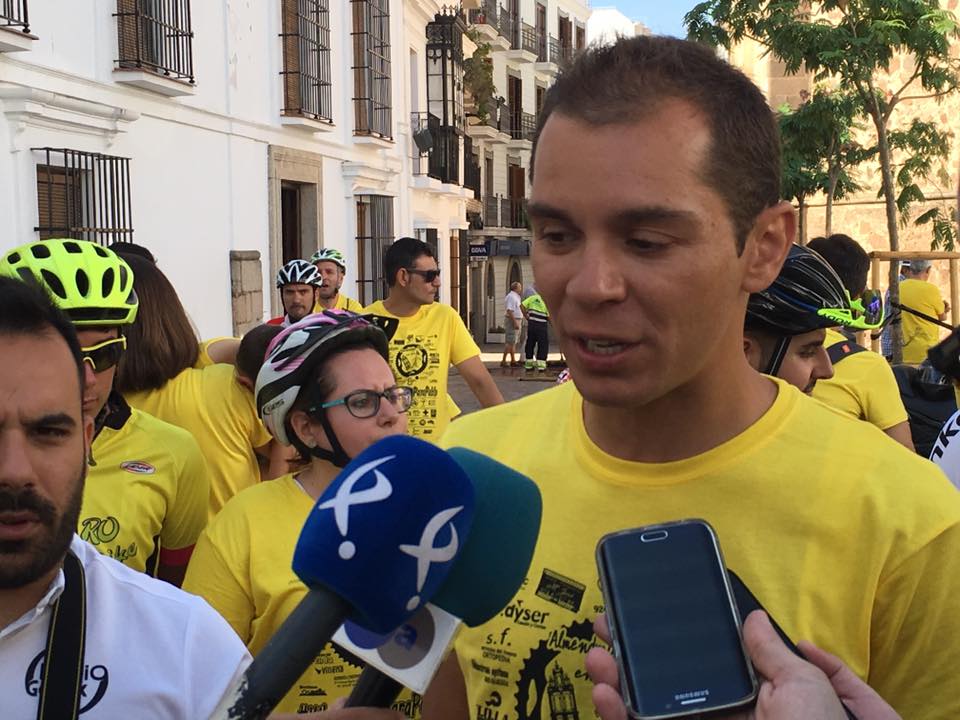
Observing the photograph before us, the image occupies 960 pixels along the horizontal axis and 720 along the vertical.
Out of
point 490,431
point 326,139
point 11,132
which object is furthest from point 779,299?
point 326,139

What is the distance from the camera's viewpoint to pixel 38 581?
6.29ft

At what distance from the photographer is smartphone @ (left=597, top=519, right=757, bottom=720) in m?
1.43

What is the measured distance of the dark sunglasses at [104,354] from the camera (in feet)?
11.3

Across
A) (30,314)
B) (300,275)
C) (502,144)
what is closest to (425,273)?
(300,275)

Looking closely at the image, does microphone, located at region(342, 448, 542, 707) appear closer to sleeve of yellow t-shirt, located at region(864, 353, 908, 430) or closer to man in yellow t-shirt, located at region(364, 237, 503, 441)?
sleeve of yellow t-shirt, located at region(864, 353, 908, 430)

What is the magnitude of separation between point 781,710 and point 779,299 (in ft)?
6.41

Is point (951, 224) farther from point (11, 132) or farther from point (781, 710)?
point (781, 710)

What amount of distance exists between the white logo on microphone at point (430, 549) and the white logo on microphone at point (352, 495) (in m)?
0.06

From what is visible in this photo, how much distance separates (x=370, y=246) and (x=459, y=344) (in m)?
14.6

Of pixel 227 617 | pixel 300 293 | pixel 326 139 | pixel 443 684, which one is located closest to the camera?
pixel 443 684

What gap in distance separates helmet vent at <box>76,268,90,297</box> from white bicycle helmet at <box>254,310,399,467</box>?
60 centimetres

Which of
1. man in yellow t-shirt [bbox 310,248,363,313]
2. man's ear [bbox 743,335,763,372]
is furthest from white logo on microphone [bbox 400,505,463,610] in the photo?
man in yellow t-shirt [bbox 310,248,363,313]

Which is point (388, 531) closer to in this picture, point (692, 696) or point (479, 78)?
point (692, 696)

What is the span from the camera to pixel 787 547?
68.9 inches
